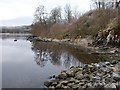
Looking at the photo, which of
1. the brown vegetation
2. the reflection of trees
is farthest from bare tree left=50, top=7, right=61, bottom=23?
the reflection of trees

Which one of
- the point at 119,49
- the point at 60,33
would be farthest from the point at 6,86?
the point at 60,33

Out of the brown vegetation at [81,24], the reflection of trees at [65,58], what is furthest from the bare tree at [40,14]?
the reflection of trees at [65,58]

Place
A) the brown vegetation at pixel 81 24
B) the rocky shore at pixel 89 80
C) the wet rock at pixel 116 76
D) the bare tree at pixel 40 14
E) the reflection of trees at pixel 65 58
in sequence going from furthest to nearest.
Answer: the bare tree at pixel 40 14 < the brown vegetation at pixel 81 24 < the reflection of trees at pixel 65 58 < the wet rock at pixel 116 76 < the rocky shore at pixel 89 80

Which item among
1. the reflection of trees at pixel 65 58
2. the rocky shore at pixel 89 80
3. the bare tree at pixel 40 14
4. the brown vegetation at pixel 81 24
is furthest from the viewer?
the bare tree at pixel 40 14

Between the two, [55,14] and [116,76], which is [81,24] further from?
[116,76]

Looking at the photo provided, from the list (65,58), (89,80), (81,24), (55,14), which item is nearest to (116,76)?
(89,80)

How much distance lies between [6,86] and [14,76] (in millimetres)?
3608

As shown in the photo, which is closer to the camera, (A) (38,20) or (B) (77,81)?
(B) (77,81)

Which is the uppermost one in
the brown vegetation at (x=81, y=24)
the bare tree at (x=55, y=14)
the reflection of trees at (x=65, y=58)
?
the bare tree at (x=55, y=14)

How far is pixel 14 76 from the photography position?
62.7 ft

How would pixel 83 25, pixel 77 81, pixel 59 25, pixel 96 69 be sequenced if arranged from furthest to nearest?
pixel 59 25, pixel 83 25, pixel 96 69, pixel 77 81

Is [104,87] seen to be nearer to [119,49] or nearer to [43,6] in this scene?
[119,49]

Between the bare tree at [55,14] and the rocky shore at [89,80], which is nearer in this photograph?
the rocky shore at [89,80]

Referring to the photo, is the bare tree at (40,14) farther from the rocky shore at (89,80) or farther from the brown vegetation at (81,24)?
the rocky shore at (89,80)
